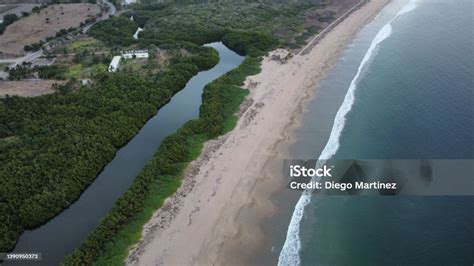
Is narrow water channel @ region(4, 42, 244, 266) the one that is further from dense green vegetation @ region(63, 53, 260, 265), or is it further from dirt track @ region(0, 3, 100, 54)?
dirt track @ region(0, 3, 100, 54)

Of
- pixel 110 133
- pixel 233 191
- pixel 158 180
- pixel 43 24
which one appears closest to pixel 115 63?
pixel 110 133

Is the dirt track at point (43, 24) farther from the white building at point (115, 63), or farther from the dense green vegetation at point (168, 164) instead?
the dense green vegetation at point (168, 164)

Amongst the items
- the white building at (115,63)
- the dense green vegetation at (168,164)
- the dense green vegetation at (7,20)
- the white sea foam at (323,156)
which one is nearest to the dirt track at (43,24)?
the dense green vegetation at (7,20)

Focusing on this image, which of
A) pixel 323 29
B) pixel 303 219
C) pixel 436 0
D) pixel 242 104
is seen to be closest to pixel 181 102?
pixel 242 104

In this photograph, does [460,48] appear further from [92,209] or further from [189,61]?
[92,209]

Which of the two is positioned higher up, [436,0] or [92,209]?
[436,0]
